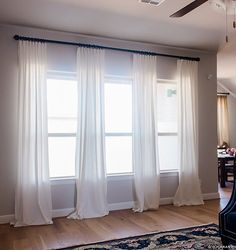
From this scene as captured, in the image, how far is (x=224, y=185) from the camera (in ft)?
22.7

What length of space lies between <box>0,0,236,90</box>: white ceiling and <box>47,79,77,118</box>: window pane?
803 millimetres

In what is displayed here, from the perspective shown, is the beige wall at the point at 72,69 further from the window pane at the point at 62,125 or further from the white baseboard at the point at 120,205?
the window pane at the point at 62,125

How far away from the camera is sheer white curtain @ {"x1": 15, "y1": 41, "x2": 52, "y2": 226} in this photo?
162 inches

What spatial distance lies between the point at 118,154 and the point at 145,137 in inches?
20.7

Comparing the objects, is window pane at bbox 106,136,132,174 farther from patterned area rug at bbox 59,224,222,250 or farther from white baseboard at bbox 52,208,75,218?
patterned area rug at bbox 59,224,222,250

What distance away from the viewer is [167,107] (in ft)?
17.4

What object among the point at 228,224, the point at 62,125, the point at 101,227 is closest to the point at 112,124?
the point at 62,125

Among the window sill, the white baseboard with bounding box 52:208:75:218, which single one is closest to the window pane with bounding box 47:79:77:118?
the window sill

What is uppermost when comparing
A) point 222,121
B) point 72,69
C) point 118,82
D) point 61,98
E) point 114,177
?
point 72,69

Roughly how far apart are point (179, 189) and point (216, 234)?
169 centimetres

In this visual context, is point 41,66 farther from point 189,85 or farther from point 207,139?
point 207,139

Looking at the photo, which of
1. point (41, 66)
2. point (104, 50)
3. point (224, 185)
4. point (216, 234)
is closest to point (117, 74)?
point (104, 50)

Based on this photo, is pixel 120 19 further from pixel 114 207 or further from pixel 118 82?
pixel 114 207

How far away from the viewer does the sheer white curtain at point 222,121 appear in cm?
941
